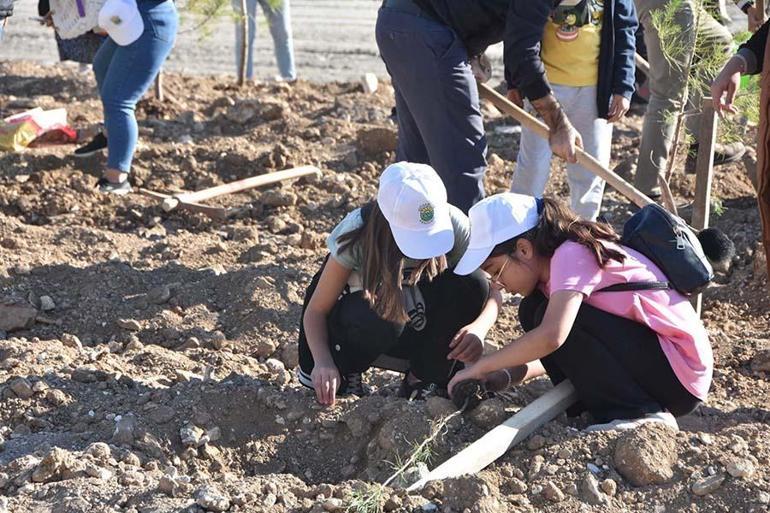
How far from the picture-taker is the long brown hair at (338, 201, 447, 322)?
386cm

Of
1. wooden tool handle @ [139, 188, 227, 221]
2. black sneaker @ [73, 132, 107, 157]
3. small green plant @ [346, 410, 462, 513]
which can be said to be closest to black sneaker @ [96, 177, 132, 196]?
wooden tool handle @ [139, 188, 227, 221]

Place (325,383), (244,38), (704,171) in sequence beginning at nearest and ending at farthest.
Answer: (325,383) < (704,171) < (244,38)

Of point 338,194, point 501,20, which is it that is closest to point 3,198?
point 338,194

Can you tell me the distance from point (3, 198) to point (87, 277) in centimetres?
137

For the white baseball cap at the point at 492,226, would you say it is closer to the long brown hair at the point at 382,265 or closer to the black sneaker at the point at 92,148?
the long brown hair at the point at 382,265

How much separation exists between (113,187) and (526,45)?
10.1 ft

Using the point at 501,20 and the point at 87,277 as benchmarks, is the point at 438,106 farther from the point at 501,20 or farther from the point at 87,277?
the point at 87,277

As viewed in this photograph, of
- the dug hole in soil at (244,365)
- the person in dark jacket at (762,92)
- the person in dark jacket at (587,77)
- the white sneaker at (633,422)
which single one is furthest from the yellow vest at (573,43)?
the white sneaker at (633,422)

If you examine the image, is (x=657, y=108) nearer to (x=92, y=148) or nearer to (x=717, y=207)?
(x=717, y=207)

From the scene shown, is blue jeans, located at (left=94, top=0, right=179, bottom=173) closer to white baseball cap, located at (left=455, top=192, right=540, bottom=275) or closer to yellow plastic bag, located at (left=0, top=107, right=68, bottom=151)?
yellow plastic bag, located at (left=0, top=107, right=68, bottom=151)

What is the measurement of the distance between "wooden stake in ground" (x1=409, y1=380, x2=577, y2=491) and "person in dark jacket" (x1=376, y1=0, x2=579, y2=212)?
96cm

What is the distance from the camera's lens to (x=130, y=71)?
21.1 feet

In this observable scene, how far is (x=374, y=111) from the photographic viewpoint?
8336 millimetres

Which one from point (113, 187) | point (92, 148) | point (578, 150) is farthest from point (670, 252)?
point (92, 148)
